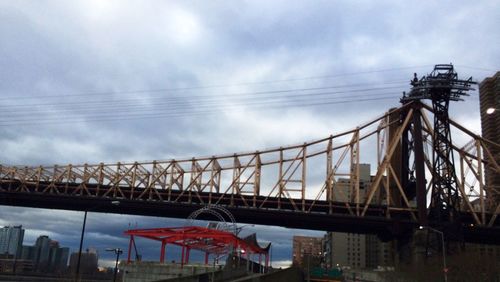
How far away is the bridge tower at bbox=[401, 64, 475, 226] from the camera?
302 ft

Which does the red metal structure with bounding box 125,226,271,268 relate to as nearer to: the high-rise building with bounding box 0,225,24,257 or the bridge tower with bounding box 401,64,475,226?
the bridge tower with bounding box 401,64,475,226

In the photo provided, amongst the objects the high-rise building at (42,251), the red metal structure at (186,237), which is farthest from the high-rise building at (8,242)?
the red metal structure at (186,237)

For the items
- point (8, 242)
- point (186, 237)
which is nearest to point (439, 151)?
point (186, 237)

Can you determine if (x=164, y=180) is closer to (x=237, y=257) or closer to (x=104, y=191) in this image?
(x=104, y=191)

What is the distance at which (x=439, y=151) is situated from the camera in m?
95.3

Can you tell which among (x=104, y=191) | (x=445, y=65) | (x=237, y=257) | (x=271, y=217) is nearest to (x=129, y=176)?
(x=104, y=191)

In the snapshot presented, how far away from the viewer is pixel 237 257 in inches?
2923

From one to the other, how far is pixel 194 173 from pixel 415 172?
48707 mm

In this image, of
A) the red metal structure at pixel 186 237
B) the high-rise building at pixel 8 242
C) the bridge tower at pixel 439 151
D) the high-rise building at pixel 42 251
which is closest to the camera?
the red metal structure at pixel 186 237

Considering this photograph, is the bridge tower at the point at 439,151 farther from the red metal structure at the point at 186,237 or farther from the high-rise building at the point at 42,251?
the high-rise building at the point at 42,251

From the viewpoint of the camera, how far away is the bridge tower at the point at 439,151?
91.9m

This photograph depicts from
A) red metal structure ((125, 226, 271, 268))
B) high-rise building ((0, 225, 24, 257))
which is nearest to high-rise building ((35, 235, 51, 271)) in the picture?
high-rise building ((0, 225, 24, 257))

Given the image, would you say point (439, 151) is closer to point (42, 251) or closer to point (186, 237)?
point (186, 237)

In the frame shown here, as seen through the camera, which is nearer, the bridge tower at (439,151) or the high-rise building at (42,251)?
the bridge tower at (439,151)
